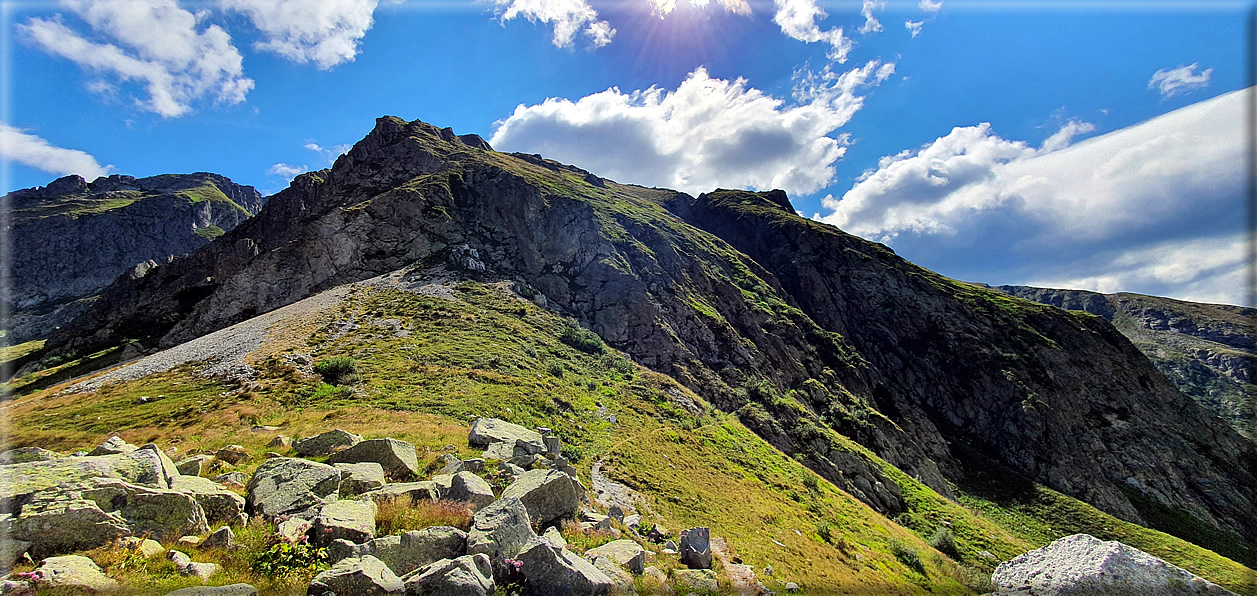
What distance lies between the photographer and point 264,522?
9.24 metres

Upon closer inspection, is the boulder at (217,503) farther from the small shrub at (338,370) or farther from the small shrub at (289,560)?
the small shrub at (338,370)

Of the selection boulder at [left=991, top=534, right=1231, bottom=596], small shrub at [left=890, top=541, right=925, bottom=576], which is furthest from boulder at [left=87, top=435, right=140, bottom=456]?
small shrub at [left=890, top=541, right=925, bottom=576]

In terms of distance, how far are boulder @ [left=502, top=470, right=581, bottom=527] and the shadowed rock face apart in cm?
3918

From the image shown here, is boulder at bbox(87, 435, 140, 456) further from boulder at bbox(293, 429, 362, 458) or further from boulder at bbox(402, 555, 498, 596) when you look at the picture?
boulder at bbox(402, 555, 498, 596)

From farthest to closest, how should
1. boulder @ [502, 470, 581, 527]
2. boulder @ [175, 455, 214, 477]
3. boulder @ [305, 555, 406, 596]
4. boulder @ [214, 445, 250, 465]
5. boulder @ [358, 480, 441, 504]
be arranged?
boulder @ [214, 445, 250, 465] < boulder @ [502, 470, 581, 527] < boulder @ [175, 455, 214, 477] < boulder @ [358, 480, 441, 504] < boulder @ [305, 555, 406, 596]

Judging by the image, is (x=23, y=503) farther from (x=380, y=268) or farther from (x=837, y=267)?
(x=837, y=267)

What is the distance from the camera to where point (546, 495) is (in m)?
12.5

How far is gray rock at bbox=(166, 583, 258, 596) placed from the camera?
6234mm

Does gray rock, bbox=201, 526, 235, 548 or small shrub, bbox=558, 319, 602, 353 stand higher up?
small shrub, bbox=558, 319, 602, 353

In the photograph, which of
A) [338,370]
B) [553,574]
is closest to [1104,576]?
[553,574]

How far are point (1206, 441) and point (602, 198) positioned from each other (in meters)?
110

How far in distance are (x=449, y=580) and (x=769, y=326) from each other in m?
73.9

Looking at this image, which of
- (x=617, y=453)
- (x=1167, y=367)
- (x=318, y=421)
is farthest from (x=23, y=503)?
(x=1167, y=367)

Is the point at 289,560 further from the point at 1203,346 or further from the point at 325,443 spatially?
the point at 1203,346
